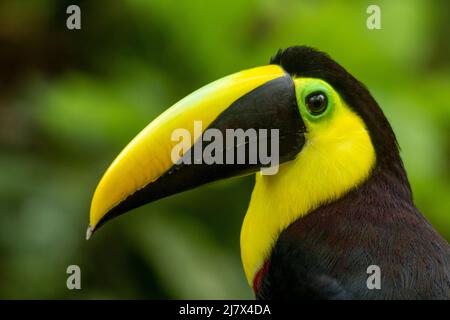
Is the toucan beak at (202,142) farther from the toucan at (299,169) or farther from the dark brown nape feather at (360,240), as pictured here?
the dark brown nape feather at (360,240)

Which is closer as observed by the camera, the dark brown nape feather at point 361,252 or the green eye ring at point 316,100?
the dark brown nape feather at point 361,252

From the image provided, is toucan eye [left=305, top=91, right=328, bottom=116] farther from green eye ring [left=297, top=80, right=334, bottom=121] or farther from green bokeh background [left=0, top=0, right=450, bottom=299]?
green bokeh background [left=0, top=0, right=450, bottom=299]

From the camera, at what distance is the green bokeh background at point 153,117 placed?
384 cm

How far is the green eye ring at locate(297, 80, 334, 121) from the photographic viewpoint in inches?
101

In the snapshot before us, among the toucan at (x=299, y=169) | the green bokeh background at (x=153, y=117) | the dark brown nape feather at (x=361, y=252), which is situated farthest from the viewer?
the green bokeh background at (x=153, y=117)

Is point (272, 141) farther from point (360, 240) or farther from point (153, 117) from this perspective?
point (153, 117)

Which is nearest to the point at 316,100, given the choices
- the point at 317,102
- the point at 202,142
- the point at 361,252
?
the point at 317,102

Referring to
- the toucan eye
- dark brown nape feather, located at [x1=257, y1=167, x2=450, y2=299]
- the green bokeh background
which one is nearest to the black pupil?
the toucan eye

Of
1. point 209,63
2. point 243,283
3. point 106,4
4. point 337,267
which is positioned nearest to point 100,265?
point 243,283

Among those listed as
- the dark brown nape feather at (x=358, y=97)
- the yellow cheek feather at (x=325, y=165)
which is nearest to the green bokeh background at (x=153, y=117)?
the yellow cheek feather at (x=325, y=165)

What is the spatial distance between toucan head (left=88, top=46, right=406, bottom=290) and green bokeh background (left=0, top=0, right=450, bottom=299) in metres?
1.14

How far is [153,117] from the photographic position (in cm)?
400

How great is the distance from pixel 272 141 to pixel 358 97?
0.90ft

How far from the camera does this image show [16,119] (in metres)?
4.53
